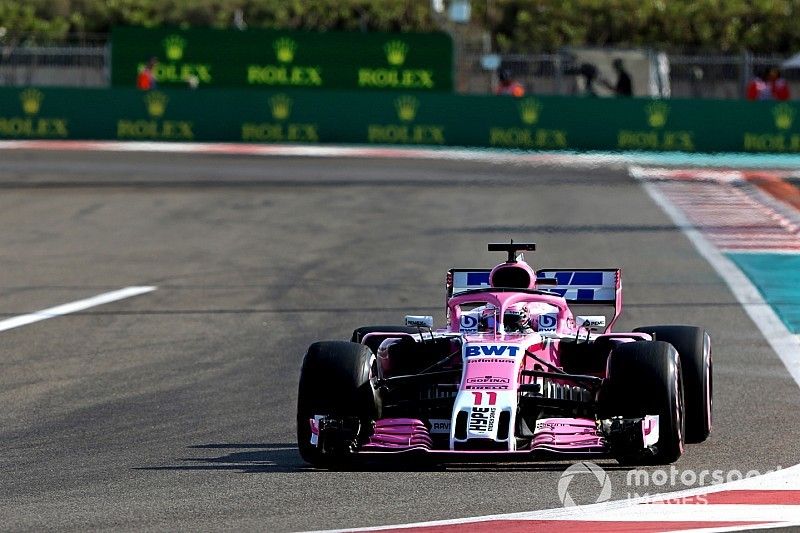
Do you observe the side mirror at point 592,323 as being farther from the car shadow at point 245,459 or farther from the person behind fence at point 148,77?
the person behind fence at point 148,77

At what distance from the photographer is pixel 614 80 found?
152 feet

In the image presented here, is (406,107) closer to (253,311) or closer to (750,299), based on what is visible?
(750,299)

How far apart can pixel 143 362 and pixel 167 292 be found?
4448 millimetres

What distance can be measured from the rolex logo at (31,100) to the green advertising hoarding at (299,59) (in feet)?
16.3

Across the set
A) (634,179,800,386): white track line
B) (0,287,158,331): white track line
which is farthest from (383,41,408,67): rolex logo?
(0,287,158,331): white track line

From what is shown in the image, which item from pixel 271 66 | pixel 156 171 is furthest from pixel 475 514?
pixel 271 66

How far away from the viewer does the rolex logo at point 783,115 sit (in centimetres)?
3597

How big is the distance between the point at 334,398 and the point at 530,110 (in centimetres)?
2769

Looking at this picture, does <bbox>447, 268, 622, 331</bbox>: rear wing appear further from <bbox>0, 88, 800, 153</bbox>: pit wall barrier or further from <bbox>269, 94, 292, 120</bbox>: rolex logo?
<bbox>269, 94, 292, 120</bbox>: rolex logo

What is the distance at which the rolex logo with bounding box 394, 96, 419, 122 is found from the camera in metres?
37.8

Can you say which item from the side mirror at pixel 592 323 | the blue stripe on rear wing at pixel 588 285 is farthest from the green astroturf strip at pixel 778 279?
the side mirror at pixel 592 323

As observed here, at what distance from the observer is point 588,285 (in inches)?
448

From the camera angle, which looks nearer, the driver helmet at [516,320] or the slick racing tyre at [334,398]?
the slick racing tyre at [334,398]

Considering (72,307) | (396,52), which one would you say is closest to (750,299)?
(72,307)
